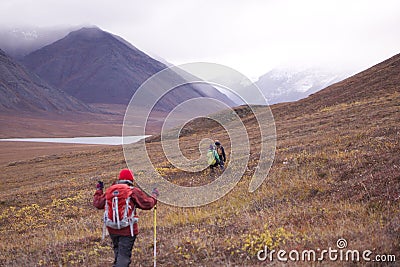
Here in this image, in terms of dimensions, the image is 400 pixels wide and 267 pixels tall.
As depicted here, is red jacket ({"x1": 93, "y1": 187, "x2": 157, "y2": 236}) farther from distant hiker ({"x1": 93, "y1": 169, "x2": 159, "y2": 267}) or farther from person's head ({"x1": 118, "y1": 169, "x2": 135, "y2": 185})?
person's head ({"x1": 118, "y1": 169, "x2": 135, "y2": 185})

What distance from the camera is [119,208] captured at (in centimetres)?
800

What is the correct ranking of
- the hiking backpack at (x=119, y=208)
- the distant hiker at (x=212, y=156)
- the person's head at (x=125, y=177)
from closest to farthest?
the hiking backpack at (x=119, y=208) < the person's head at (x=125, y=177) < the distant hiker at (x=212, y=156)

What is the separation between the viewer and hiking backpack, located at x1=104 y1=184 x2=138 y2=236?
26.0 feet

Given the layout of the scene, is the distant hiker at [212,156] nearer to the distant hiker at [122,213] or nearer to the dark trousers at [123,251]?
the distant hiker at [122,213]

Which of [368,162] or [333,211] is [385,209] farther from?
[368,162]

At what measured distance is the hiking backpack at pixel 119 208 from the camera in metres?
7.93

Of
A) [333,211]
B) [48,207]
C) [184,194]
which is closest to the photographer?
[333,211]

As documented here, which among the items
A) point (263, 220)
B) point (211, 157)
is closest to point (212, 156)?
point (211, 157)

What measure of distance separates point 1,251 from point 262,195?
8756 mm

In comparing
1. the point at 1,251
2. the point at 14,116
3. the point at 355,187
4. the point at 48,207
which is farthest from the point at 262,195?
the point at 14,116

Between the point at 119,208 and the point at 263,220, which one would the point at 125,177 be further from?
the point at 263,220

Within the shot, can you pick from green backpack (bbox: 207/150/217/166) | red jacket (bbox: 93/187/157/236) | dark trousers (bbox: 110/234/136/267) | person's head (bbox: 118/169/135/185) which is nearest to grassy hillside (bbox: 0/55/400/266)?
green backpack (bbox: 207/150/217/166)

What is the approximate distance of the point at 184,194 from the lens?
56.8 feet

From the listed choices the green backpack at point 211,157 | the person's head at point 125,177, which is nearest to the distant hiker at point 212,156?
the green backpack at point 211,157
